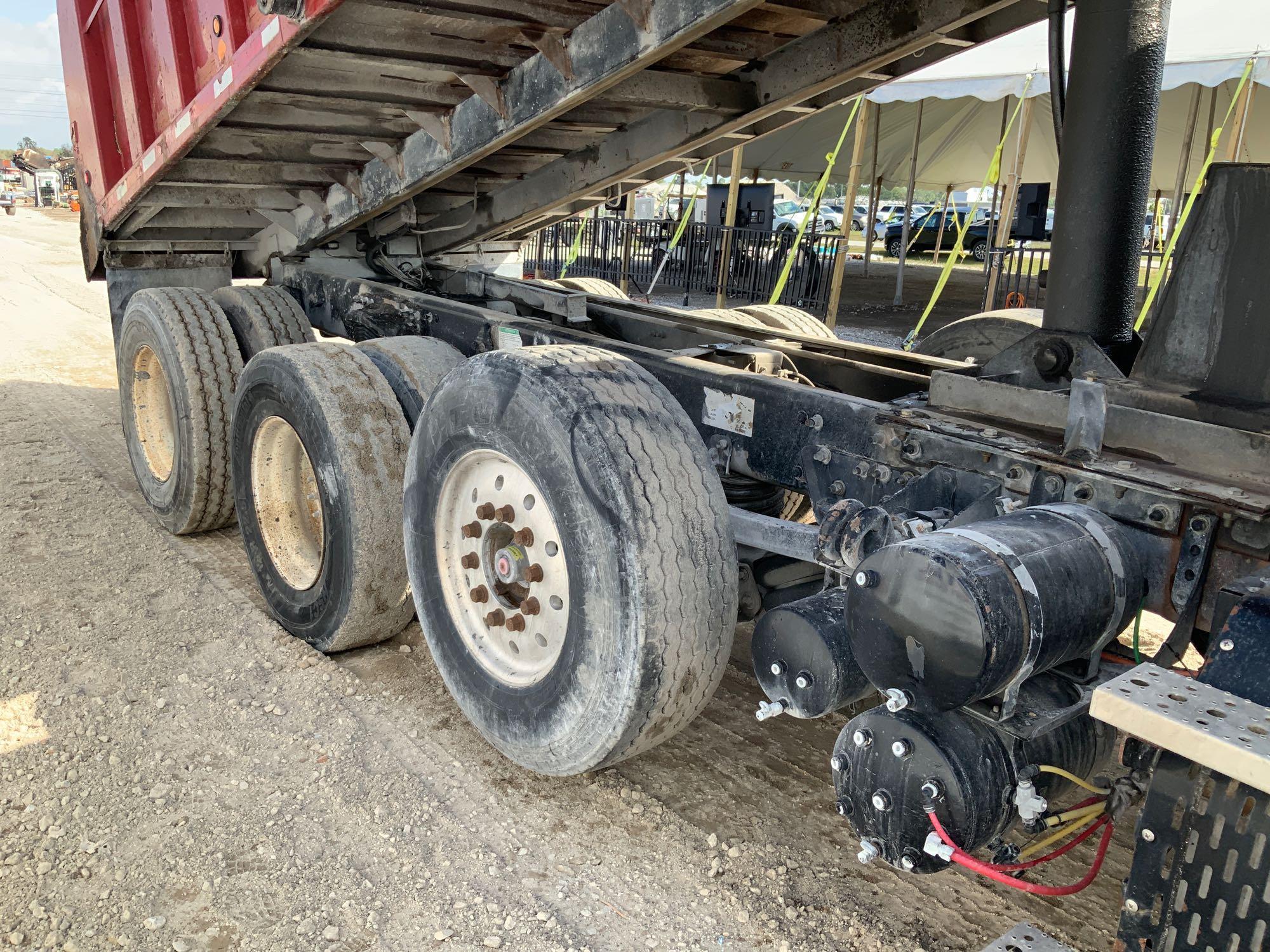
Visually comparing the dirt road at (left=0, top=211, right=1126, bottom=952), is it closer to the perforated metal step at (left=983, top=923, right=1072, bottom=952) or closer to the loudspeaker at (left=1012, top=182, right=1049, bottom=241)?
the perforated metal step at (left=983, top=923, right=1072, bottom=952)

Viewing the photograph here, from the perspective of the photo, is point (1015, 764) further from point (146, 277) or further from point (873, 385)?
point (146, 277)

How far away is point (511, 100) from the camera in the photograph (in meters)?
3.66

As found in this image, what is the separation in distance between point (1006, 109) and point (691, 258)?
17.1 ft

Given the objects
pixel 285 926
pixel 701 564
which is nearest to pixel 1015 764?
pixel 701 564

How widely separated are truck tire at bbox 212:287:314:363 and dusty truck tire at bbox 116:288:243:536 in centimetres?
10

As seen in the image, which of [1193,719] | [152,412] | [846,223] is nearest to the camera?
[1193,719]

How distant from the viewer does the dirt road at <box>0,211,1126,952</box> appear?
100 inches

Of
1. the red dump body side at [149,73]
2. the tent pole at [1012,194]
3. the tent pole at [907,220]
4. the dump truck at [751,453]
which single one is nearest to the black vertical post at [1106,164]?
the dump truck at [751,453]

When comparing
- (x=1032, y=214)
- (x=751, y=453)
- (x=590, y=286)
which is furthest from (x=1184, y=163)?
(x=751, y=453)

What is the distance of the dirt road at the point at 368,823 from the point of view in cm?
254

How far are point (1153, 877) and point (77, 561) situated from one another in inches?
185

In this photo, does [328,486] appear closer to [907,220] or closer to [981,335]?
[981,335]

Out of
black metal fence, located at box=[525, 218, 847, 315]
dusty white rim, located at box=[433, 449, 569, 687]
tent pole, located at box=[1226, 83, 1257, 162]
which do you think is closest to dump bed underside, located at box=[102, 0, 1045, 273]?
dusty white rim, located at box=[433, 449, 569, 687]

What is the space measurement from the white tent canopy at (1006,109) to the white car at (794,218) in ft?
4.62
